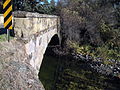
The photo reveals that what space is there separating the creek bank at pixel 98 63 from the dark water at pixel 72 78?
0.74 metres

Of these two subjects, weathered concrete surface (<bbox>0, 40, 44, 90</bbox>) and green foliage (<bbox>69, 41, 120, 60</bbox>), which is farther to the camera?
green foliage (<bbox>69, 41, 120, 60</bbox>)

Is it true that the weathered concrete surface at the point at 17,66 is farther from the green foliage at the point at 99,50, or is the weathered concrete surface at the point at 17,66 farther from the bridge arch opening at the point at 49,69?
the green foliage at the point at 99,50

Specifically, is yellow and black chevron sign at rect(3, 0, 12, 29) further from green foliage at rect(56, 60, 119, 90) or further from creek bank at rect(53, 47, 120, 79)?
creek bank at rect(53, 47, 120, 79)

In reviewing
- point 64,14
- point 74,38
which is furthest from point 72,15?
point 74,38

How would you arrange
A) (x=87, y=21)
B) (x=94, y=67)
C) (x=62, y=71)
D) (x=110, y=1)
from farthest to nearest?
(x=110, y=1) → (x=87, y=21) → (x=94, y=67) → (x=62, y=71)

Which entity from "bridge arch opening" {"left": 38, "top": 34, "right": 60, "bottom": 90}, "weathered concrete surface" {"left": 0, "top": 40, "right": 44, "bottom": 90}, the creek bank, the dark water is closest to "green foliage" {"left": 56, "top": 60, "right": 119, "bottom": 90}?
the dark water

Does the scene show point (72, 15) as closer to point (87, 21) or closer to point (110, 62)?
point (87, 21)

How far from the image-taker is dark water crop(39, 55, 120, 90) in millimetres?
12471

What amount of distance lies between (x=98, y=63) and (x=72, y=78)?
551 cm

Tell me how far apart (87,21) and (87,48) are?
160 inches

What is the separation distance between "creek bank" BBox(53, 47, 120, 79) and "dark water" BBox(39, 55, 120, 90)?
29.1 inches

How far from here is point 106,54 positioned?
66.2 feet

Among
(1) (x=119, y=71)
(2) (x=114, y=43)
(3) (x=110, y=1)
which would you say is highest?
(3) (x=110, y=1)

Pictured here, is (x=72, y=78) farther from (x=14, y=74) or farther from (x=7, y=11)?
(x=14, y=74)
